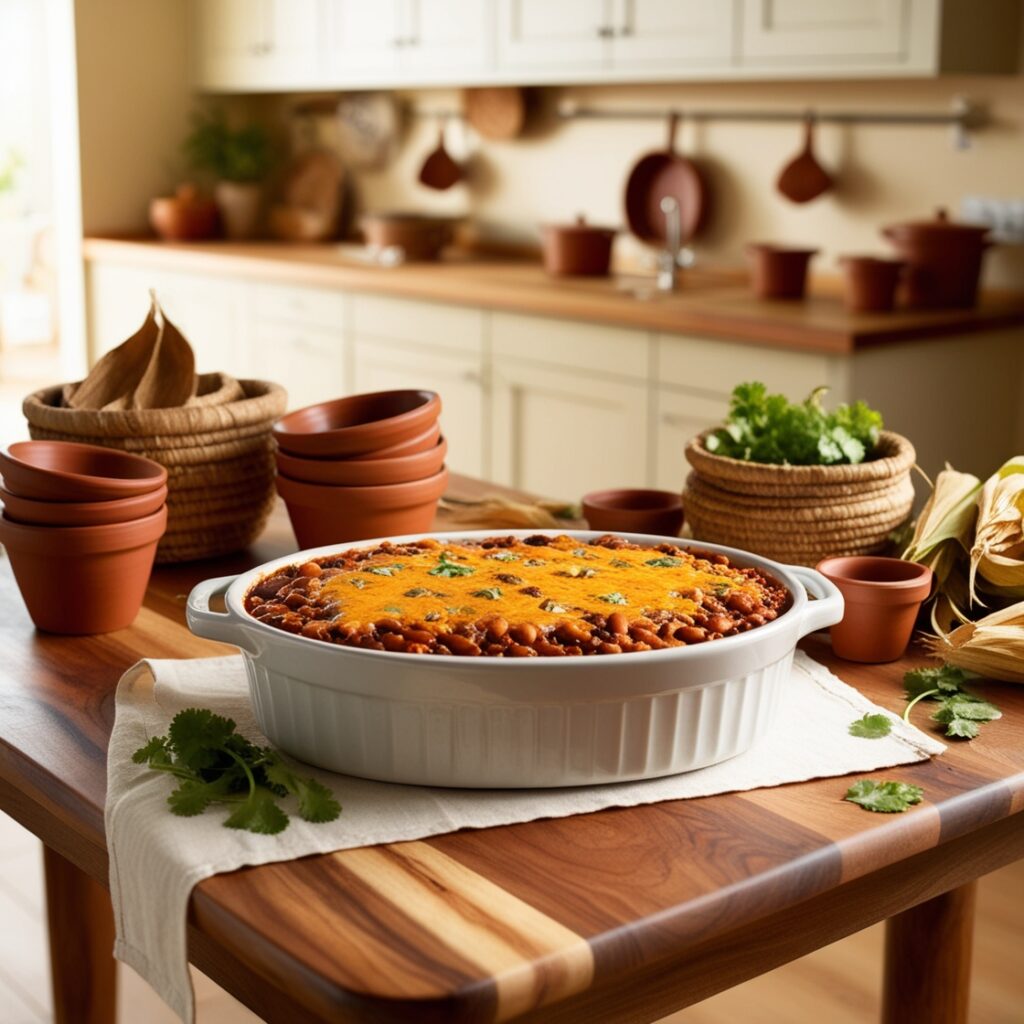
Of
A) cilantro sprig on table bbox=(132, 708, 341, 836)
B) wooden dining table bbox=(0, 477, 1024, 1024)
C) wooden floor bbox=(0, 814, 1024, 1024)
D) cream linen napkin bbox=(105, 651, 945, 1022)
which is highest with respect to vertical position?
cilantro sprig on table bbox=(132, 708, 341, 836)

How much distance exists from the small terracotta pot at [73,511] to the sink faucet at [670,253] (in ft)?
8.19

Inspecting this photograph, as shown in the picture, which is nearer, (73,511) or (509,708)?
(509,708)

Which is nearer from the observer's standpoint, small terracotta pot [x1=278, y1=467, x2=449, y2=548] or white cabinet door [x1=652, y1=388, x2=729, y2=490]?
small terracotta pot [x1=278, y1=467, x2=449, y2=548]

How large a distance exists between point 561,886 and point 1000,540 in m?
0.65

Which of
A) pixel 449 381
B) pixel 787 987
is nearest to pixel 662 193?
pixel 449 381

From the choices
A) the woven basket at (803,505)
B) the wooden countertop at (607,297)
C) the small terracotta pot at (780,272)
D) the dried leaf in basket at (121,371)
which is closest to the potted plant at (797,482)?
the woven basket at (803,505)

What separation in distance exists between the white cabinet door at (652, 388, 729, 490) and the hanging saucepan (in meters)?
0.88

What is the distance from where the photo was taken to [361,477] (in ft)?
4.86

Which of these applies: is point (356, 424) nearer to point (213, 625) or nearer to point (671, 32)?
point (213, 625)

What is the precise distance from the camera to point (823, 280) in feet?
12.3

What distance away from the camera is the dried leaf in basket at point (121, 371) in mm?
1612

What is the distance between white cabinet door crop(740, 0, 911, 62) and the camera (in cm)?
310

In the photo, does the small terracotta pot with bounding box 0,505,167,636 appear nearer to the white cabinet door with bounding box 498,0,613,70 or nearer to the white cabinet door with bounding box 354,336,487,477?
the white cabinet door with bounding box 354,336,487,477

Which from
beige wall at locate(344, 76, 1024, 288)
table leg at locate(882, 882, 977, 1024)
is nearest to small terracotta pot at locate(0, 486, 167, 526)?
table leg at locate(882, 882, 977, 1024)
